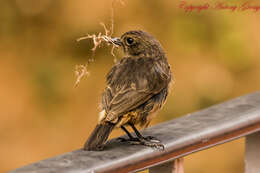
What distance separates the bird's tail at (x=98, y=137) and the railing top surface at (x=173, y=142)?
32 millimetres

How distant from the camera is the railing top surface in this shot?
7.25 feet

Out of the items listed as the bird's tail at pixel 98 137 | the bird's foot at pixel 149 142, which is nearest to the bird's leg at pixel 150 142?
the bird's foot at pixel 149 142

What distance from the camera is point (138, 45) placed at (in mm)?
3471

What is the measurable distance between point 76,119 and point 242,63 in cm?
137

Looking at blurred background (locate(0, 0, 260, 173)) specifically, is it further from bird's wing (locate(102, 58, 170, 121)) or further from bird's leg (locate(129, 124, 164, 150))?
bird's leg (locate(129, 124, 164, 150))

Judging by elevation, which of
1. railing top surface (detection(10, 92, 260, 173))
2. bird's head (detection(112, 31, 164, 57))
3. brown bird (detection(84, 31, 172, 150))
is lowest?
railing top surface (detection(10, 92, 260, 173))

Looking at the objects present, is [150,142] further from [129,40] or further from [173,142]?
[129,40]

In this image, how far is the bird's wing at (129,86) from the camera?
3.13m

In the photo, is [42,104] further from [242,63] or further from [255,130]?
[255,130]

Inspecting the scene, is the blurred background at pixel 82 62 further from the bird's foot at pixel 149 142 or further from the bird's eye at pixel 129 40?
the bird's foot at pixel 149 142

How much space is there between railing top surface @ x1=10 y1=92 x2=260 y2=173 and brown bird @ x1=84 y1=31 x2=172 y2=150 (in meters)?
0.38

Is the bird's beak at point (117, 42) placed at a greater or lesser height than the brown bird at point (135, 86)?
greater

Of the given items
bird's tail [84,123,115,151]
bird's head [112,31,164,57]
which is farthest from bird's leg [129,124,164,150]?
bird's head [112,31,164,57]

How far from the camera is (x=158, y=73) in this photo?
10.8 ft
